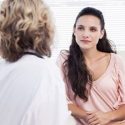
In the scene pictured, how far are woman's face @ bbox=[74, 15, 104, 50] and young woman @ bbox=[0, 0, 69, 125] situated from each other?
2.80 ft

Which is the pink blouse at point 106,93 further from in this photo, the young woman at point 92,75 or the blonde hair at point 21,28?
the blonde hair at point 21,28

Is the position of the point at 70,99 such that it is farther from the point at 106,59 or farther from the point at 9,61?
the point at 9,61

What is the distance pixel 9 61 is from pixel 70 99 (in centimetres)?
87

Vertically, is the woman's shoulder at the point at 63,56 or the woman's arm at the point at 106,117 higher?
the woman's shoulder at the point at 63,56

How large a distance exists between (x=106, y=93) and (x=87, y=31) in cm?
42

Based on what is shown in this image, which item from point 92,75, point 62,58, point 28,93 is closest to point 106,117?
point 92,75

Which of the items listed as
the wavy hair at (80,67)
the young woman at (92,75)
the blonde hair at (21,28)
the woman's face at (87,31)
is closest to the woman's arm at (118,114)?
the young woman at (92,75)

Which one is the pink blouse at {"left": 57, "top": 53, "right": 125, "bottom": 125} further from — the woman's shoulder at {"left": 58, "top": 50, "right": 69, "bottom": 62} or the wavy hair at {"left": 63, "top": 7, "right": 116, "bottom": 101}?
the woman's shoulder at {"left": 58, "top": 50, "right": 69, "bottom": 62}

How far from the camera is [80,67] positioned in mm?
2137

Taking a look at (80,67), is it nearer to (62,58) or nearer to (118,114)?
(62,58)

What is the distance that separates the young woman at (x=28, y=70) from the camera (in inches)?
48.3

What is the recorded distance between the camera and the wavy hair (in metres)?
2.05

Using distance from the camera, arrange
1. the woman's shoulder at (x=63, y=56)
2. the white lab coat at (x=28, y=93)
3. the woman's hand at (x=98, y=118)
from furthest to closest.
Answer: the woman's shoulder at (x=63, y=56)
the woman's hand at (x=98, y=118)
the white lab coat at (x=28, y=93)

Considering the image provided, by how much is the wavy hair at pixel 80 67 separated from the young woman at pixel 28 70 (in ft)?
2.50
